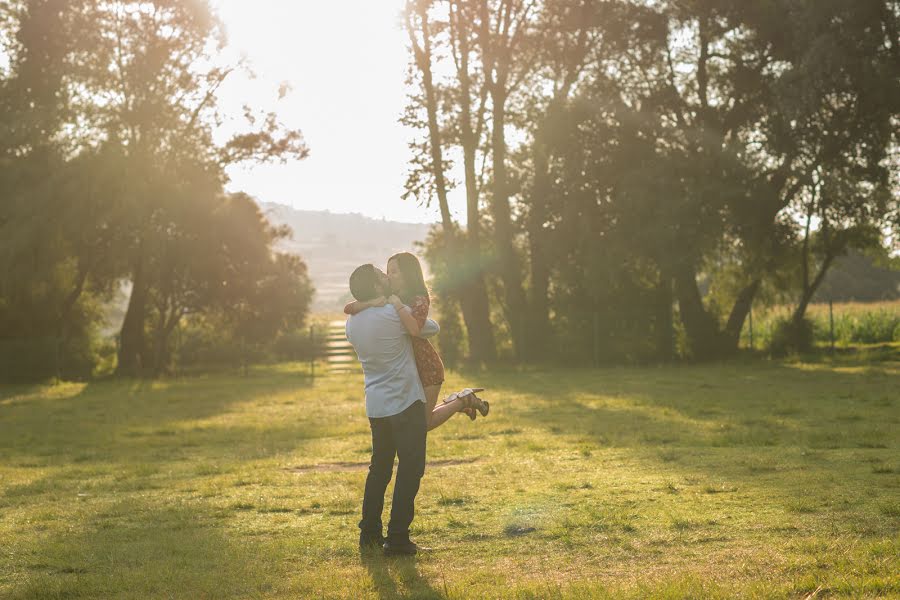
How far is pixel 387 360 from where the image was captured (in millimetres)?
7074

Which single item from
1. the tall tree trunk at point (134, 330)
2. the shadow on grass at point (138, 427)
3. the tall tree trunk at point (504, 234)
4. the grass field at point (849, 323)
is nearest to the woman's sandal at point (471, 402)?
the shadow on grass at point (138, 427)

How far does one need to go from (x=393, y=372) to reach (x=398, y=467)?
64cm

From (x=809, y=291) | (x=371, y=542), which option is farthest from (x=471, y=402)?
(x=809, y=291)

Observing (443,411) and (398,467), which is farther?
(443,411)

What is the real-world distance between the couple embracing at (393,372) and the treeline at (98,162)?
85.6 ft

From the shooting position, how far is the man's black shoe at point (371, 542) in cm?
715

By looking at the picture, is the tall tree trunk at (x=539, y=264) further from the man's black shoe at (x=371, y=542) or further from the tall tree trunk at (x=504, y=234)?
the man's black shoe at (x=371, y=542)

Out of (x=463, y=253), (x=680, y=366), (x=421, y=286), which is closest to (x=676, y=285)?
(x=680, y=366)

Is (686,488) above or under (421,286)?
under

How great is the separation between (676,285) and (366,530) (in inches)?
1020

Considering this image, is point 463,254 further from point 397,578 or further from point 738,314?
point 397,578

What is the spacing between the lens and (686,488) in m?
8.89

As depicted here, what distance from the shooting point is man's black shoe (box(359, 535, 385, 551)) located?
715cm

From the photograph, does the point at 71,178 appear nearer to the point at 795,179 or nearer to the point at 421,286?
the point at 795,179
